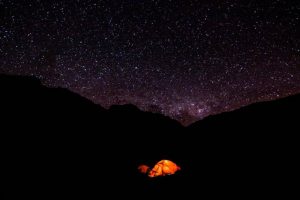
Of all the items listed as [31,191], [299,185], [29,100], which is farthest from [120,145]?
[299,185]

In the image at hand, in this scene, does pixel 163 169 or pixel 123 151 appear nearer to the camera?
pixel 163 169

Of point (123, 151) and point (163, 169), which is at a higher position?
point (123, 151)

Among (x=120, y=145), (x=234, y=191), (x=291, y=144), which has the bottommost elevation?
(x=234, y=191)

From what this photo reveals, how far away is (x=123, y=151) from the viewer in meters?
25.3

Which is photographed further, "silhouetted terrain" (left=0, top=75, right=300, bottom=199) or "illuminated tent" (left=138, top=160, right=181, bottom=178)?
"illuminated tent" (left=138, top=160, right=181, bottom=178)

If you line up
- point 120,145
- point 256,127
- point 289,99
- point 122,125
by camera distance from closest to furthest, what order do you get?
1. point 256,127
2. point 289,99
3. point 120,145
4. point 122,125

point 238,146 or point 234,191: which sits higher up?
point 238,146

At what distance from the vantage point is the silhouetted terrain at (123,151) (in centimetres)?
732

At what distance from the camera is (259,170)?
755 centimetres

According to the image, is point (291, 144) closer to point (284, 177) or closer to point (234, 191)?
point (284, 177)

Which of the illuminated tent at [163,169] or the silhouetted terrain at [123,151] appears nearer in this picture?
the silhouetted terrain at [123,151]

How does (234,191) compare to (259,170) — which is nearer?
(234,191)

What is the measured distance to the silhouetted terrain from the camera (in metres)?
7.32

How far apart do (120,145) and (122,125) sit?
7778mm
